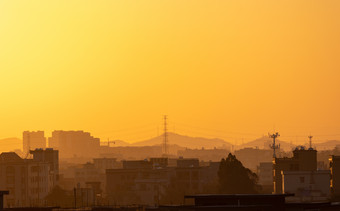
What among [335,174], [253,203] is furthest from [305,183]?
[253,203]

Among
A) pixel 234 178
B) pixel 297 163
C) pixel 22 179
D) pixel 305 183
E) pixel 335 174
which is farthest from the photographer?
pixel 22 179

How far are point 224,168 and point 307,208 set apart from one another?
54379 millimetres

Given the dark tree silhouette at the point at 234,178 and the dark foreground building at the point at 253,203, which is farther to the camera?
the dark tree silhouette at the point at 234,178

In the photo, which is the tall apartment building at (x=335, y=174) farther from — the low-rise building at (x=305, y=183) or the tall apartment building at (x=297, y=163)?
the tall apartment building at (x=297, y=163)

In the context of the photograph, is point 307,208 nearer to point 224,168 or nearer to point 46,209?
point 46,209

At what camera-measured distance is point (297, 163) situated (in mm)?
126812

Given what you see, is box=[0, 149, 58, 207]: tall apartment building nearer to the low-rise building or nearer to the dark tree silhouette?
the low-rise building

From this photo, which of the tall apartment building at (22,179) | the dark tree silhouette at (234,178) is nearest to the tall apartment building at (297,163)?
the dark tree silhouette at (234,178)

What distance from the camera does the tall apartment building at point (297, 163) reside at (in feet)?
408

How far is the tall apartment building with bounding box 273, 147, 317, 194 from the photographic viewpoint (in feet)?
408

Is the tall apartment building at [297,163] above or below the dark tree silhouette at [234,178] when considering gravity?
above

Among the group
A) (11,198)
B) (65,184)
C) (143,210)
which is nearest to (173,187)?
(11,198)

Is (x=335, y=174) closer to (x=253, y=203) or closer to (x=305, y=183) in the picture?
(x=305, y=183)

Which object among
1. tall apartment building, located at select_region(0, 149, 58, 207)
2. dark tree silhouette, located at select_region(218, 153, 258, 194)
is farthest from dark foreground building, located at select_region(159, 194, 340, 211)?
tall apartment building, located at select_region(0, 149, 58, 207)
